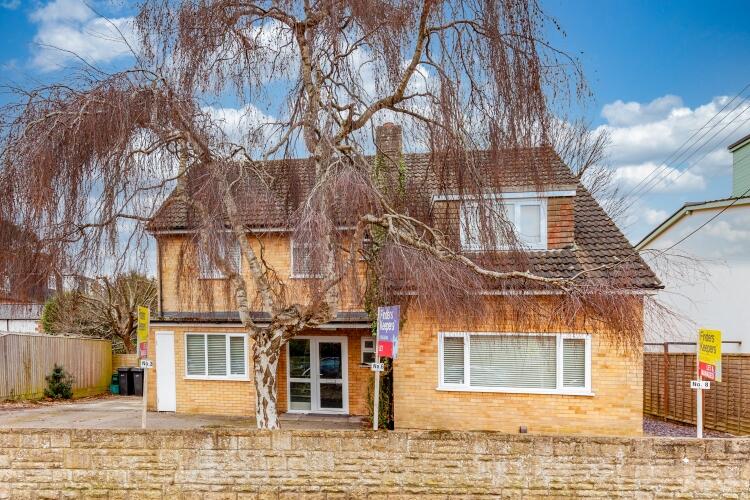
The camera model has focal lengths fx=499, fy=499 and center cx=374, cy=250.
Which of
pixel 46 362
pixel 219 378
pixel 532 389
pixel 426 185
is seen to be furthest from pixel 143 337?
pixel 46 362

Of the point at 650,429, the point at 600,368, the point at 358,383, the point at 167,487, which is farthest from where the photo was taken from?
the point at 358,383

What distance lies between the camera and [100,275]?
6.52 metres

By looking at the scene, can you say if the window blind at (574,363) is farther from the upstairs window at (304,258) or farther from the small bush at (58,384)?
the small bush at (58,384)

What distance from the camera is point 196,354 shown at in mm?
12875

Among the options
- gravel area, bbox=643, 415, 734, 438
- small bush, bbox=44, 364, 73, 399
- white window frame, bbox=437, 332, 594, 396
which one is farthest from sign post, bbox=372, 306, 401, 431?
small bush, bbox=44, 364, 73, 399

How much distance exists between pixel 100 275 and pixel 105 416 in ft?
26.8

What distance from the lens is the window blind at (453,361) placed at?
406 inches

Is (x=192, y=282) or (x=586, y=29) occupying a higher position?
(x=586, y=29)

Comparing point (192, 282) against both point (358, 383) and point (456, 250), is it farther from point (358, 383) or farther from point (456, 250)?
point (358, 383)

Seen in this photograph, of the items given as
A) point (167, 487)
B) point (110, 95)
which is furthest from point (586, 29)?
point (167, 487)

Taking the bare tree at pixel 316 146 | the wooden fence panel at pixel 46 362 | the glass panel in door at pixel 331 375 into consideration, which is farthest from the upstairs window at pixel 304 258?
the wooden fence panel at pixel 46 362

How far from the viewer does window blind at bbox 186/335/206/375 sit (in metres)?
12.9

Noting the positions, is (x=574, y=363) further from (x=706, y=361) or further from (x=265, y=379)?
(x=265, y=379)

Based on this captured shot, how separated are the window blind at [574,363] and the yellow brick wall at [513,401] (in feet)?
0.64
